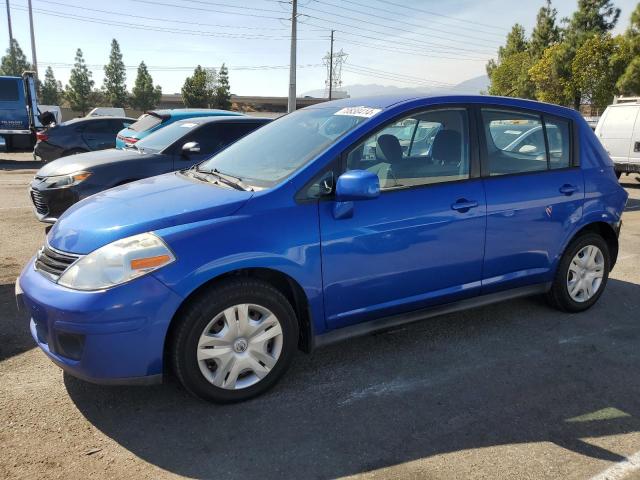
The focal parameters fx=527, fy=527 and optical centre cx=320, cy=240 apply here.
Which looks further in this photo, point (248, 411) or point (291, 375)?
point (291, 375)

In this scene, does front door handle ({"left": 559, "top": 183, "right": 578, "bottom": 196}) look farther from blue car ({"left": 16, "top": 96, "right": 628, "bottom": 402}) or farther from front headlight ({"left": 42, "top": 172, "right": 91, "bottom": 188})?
front headlight ({"left": 42, "top": 172, "right": 91, "bottom": 188})

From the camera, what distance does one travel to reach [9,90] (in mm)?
16469

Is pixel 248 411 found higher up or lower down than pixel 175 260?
lower down

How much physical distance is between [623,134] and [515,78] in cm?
4185

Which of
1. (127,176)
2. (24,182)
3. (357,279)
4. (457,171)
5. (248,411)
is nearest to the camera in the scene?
(248,411)

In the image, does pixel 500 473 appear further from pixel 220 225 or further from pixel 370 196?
pixel 220 225

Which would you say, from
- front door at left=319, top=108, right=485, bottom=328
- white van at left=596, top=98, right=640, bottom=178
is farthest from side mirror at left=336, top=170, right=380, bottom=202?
white van at left=596, top=98, right=640, bottom=178

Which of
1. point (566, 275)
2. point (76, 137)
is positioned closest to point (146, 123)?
point (76, 137)

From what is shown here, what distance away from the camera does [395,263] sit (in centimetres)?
330

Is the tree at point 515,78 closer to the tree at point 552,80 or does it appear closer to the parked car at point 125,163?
the tree at point 552,80

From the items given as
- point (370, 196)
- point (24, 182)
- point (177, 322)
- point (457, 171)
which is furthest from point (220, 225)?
point (24, 182)

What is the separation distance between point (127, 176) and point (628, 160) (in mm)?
10828

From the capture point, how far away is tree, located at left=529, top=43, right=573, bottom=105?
37281 mm

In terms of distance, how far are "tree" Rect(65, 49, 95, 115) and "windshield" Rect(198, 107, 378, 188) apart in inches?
2942
